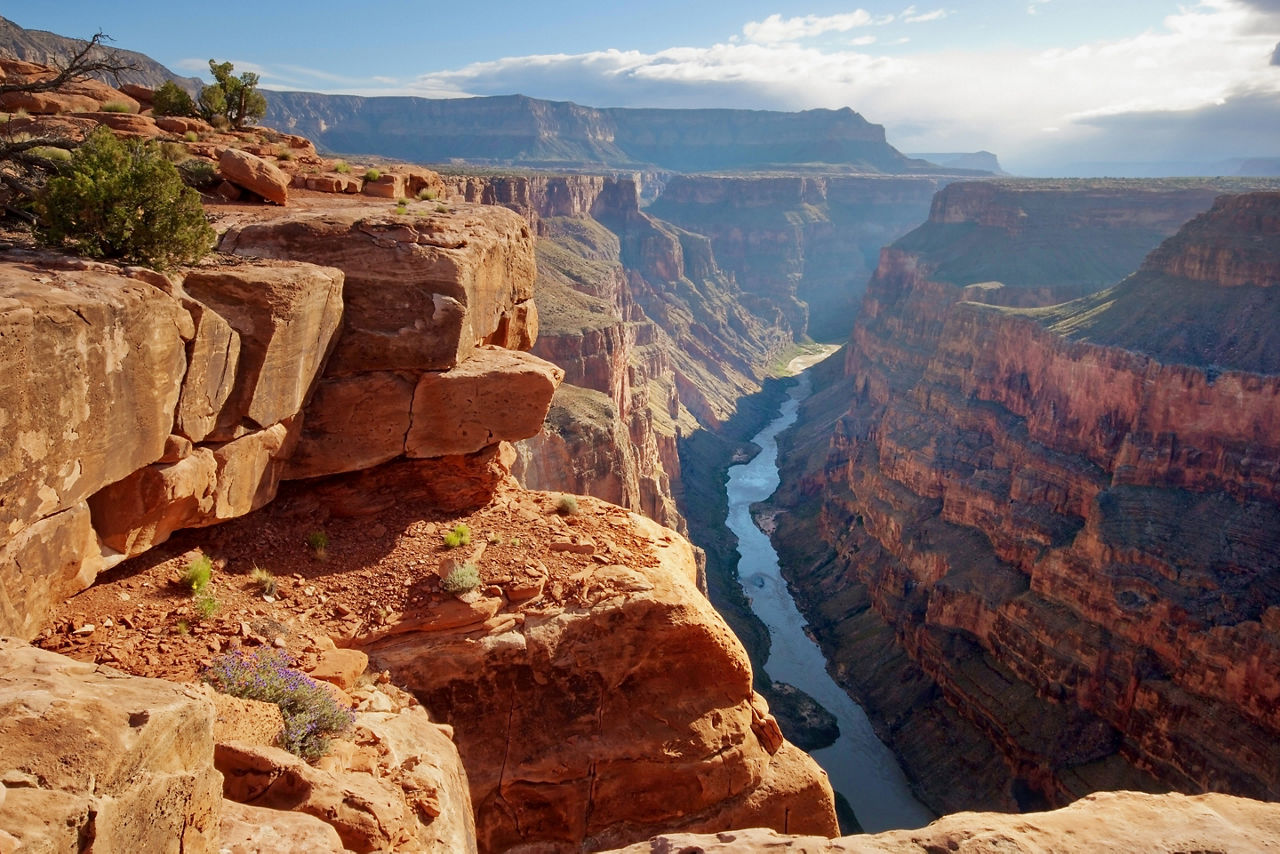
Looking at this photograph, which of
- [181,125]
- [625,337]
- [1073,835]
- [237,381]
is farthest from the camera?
[625,337]

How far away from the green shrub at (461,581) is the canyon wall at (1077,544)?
3305cm

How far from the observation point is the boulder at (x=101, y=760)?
553 centimetres

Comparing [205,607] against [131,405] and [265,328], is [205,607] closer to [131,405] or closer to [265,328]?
[131,405]

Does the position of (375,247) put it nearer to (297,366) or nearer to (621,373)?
(297,366)

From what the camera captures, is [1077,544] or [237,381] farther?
[1077,544]

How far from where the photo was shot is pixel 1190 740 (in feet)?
115

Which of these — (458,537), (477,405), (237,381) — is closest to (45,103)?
(237,381)

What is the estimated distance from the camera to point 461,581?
480 inches

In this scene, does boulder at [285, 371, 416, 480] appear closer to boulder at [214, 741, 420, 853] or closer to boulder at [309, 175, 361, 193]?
boulder at [214, 741, 420, 853]

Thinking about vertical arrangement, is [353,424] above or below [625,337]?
above

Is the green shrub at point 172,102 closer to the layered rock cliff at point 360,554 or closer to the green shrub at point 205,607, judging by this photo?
the layered rock cliff at point 360,554

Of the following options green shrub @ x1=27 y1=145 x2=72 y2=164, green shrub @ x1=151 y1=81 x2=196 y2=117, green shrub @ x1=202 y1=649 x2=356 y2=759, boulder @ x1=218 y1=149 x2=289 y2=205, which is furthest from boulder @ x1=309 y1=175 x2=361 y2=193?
green shrub @ x1=202 y1=649 x2=356 y2=759

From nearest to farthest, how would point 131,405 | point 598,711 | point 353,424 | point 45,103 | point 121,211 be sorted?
1. point 131,405
2. point 121,211
3. point 598,711
4. point 353,424
5. point 45,103

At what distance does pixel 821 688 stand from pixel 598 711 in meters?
38.8
